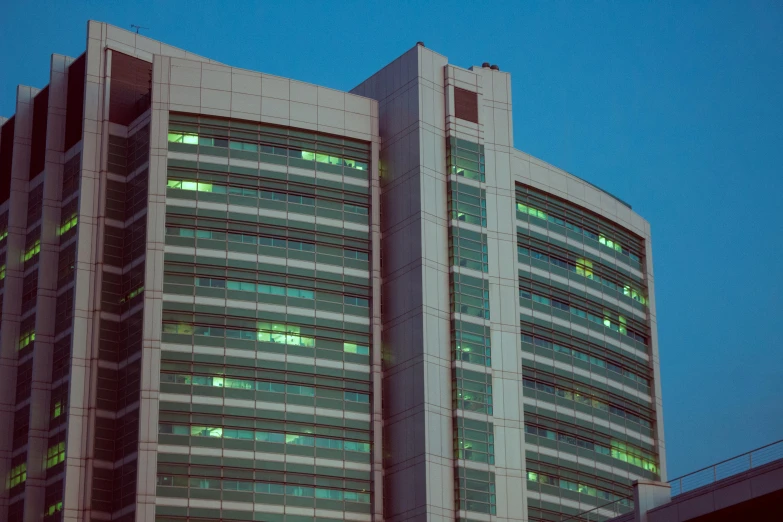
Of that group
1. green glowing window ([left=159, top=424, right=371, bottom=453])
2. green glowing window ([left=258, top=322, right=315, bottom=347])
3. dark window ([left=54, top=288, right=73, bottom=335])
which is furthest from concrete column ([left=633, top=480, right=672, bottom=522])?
dark window ([left=54, top=288, right=73, bottom=335])

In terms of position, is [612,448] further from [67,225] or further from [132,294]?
[67,225]

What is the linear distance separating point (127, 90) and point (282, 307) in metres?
29.1

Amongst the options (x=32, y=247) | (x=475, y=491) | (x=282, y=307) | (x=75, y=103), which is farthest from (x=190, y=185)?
(x=475, y=491)

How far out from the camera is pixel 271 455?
142250 mm

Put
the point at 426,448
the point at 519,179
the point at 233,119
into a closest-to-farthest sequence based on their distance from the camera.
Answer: the point at 426,448 < the point at 233,119 < the point at 519,179

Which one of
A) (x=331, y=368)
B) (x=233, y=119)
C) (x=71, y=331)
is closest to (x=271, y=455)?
(x=331, y=368)

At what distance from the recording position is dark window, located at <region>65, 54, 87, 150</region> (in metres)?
155

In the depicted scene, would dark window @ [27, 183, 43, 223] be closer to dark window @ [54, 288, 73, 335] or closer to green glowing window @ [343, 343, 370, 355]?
dark window @ [54, 288, 73, 335]

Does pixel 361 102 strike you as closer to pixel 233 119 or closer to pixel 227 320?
pixel 233 119

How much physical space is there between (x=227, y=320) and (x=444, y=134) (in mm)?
30888

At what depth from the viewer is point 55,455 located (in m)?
145

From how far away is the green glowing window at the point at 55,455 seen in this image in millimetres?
143750

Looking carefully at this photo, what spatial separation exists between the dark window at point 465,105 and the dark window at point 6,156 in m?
50.5

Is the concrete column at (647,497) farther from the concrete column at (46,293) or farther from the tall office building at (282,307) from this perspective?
the concrete column at (46,293)
